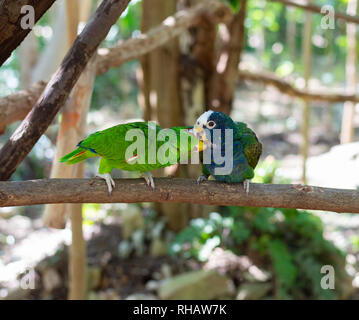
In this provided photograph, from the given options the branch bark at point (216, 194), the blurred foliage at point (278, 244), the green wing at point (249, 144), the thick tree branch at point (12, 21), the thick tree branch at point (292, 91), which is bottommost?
the blurred foliage at point (278, 244)

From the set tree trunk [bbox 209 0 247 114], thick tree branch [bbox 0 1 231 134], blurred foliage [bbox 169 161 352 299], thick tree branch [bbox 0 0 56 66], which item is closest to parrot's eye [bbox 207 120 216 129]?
thick tree branch [bbox 0 0 56 66]

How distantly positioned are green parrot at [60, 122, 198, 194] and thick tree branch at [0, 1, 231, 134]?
2.34 feet

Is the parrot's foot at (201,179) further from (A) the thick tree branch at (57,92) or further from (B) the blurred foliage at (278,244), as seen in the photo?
(B) the blurred foliage at (278,244)

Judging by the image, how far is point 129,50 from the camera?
2318 millimetres

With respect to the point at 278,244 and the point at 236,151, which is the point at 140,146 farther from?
the point at 278,244

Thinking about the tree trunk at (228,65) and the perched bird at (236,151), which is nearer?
the perched bird at (236,151)

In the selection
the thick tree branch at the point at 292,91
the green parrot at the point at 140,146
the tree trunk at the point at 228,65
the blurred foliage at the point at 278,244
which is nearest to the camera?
the green parrot at the point at 140,146

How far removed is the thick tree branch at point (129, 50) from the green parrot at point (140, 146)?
2.34ft

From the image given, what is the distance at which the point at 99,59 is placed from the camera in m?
2.17

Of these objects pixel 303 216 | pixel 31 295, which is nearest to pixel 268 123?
pixel 303 216

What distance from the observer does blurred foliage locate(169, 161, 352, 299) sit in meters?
3.06

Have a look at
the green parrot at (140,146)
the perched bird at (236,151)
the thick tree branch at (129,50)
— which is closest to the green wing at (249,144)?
the perched bird at (236,151)

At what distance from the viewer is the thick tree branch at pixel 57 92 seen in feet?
4.66
